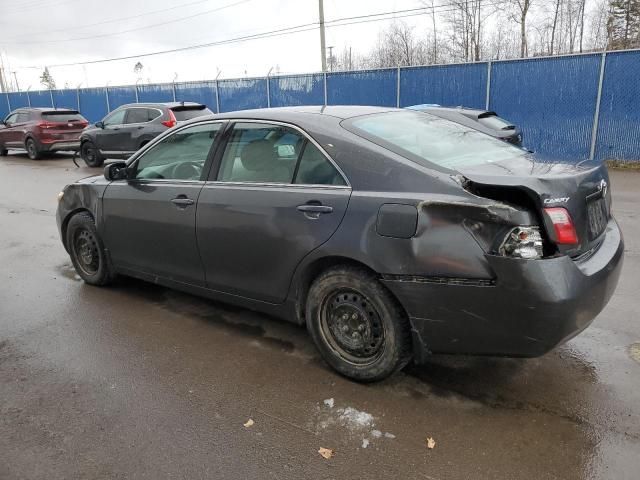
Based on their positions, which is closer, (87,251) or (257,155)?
(257,155)

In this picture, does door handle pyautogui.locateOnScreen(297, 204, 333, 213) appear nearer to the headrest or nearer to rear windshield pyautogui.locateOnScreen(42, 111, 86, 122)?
the headrest

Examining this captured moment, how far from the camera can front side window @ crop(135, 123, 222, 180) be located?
402 centimetres

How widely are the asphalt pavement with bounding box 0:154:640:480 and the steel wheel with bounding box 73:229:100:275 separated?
68 centimetres

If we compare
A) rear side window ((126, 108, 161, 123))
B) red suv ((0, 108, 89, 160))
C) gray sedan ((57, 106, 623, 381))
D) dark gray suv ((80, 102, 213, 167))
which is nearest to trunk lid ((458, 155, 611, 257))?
gray sedan ((57, 106, 623, 381))

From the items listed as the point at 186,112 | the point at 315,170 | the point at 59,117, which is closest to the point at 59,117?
the point at 59,117

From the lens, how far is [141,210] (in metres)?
4.33

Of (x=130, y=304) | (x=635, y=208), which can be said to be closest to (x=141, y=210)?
(x=130, y=304)

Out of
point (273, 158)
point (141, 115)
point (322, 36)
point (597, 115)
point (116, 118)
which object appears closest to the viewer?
point (273, 158)

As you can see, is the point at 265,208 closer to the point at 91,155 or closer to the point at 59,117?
the point at 91,155

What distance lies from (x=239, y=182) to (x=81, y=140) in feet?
44.9

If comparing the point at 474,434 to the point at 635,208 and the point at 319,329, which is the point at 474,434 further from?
the point at 635,208

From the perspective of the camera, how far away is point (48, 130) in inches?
691

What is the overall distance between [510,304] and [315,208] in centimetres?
124

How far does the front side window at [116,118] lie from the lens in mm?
14391
